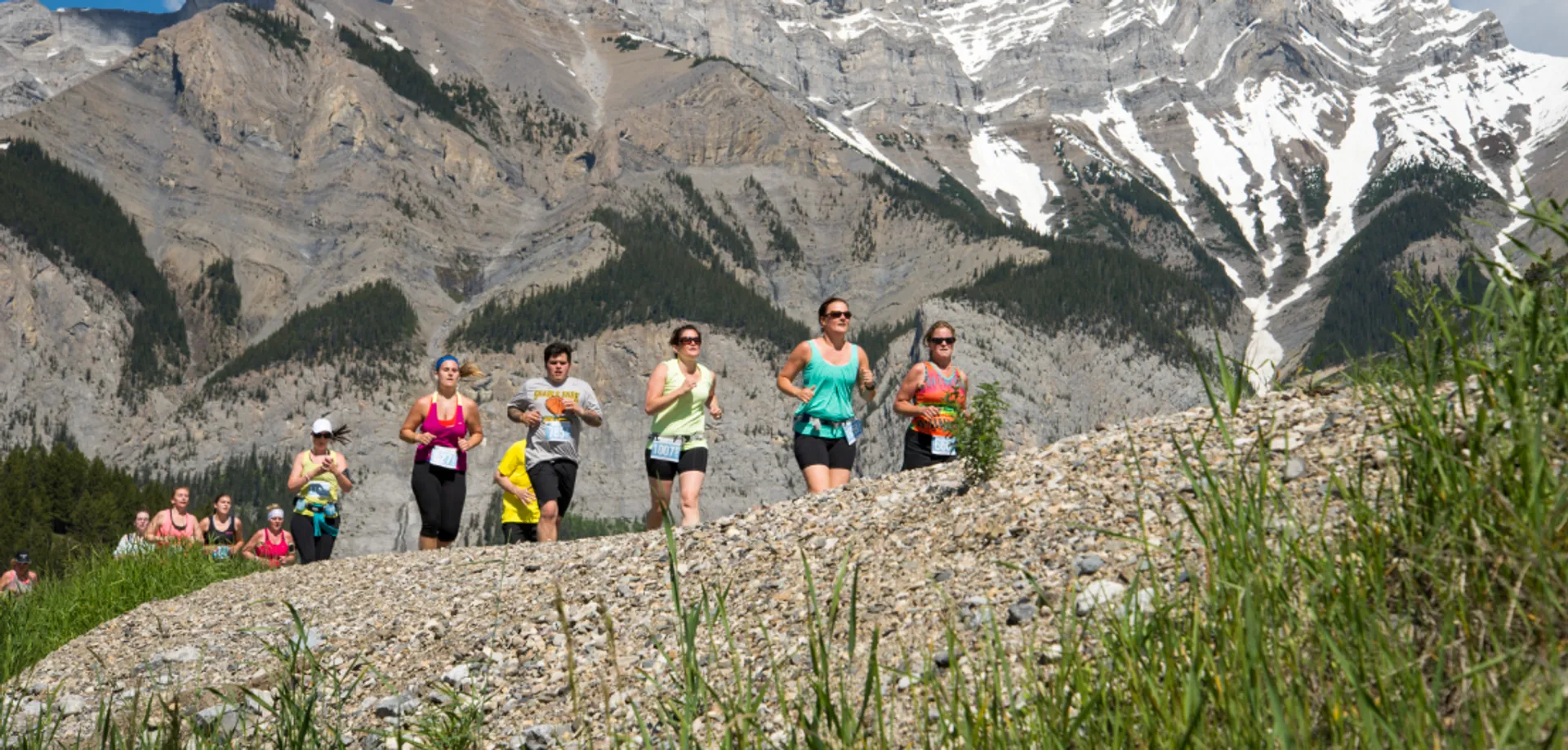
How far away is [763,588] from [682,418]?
180 inches

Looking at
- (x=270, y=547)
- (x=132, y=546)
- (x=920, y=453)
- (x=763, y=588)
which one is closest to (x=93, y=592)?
(x=132, y=546)

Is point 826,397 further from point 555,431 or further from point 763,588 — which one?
point 763,588

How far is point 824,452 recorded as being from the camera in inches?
416

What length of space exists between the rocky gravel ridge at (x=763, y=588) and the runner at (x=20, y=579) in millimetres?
2476

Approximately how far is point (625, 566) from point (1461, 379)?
5813mm

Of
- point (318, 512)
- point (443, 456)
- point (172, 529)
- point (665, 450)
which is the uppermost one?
point (443, 456)

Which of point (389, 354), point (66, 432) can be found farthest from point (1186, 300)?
point (66, 432)

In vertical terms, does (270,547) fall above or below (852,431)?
below

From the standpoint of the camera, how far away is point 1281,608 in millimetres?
2809

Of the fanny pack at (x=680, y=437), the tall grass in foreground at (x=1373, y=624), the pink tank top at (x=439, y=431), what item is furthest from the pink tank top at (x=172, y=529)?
the tall grass in foreground at (x=1373, y=624)

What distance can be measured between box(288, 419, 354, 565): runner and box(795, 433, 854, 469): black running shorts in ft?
19.2

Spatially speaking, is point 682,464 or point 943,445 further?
point 682,464

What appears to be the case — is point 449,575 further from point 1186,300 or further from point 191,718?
point 1186,300

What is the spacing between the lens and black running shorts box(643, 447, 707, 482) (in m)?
10.4
